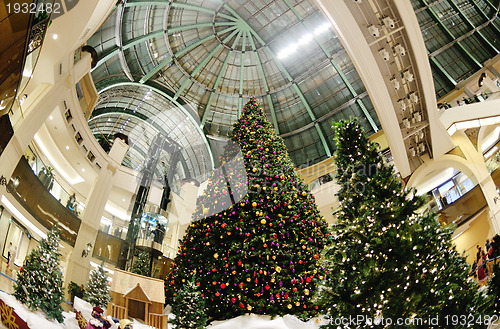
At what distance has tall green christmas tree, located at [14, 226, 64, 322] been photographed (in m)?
5.54

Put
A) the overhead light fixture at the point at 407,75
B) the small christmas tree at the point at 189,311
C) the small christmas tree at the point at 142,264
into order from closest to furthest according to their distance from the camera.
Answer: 1. the small christmas tree at the point at 189,311
2. the overhead light fixture at the point at 407,75
3. the small christmas tree at the point at 142,264

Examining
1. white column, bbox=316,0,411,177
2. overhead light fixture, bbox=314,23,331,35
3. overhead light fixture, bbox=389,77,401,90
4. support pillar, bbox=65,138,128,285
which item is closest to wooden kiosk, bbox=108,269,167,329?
support pillar, bbox=65,138,128,285

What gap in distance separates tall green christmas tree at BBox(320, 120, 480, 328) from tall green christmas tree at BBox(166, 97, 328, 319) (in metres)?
0.70

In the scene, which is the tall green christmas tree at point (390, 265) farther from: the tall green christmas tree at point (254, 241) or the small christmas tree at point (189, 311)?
the small christmas tree at point (189, 311)

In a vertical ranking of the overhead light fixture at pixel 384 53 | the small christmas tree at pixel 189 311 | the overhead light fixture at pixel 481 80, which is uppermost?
the overhead light fixture at pixel 481 80

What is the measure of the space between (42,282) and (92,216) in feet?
19.7

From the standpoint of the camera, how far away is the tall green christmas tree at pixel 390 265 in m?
4.28

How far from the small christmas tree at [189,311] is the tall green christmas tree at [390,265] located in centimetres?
200

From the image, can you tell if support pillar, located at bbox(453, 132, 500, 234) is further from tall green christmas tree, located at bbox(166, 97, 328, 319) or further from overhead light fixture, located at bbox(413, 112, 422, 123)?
tall green christmas tree, located at bbox(166, 97, 328, 319)

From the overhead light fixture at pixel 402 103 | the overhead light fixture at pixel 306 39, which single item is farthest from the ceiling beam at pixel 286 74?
the overhead light fixture at pixel 402 103

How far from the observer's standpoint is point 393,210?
5.08m

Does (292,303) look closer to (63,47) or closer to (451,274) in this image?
(451,274)

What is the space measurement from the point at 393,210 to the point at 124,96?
14.4 meters

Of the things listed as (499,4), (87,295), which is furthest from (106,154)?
(499,4)
